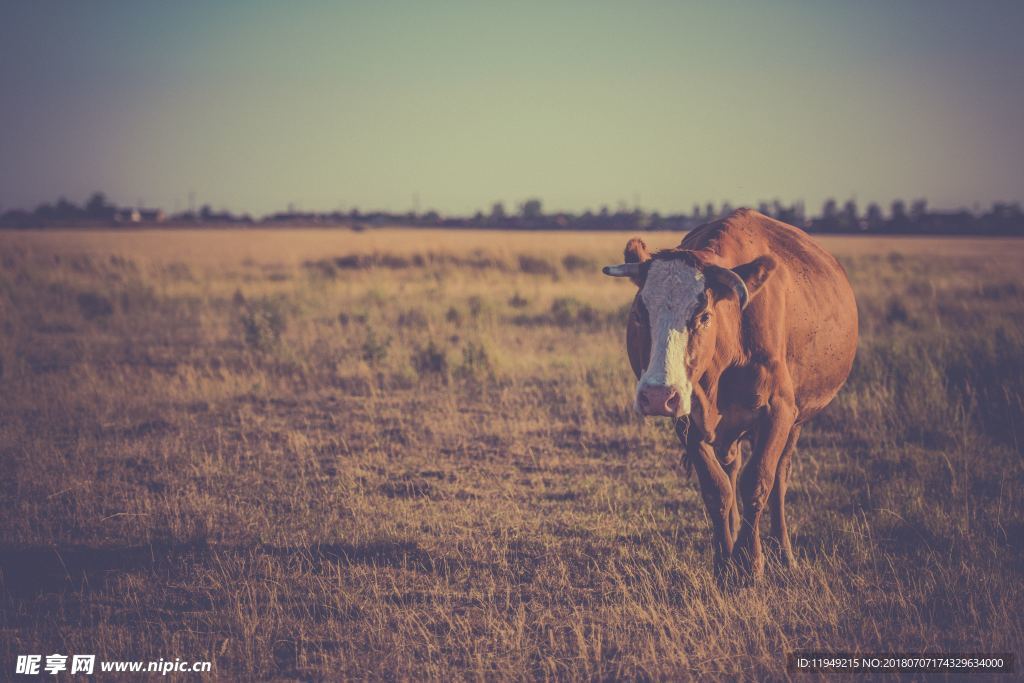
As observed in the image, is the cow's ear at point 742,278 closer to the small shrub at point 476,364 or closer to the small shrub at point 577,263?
the small shrub at point 476,364

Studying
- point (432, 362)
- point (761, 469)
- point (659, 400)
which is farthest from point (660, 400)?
point (432, 362)

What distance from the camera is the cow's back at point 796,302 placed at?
414 cm

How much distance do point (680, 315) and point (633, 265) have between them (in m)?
0.44

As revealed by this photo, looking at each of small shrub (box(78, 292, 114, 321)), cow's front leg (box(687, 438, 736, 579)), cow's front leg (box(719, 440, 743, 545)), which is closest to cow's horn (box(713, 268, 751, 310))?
cow's front leg (box(687, 438, 736, 579))

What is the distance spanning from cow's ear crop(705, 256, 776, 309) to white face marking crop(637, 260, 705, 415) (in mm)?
90

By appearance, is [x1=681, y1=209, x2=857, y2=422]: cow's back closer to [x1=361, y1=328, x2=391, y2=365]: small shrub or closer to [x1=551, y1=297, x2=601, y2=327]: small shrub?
[x1=361, y1=328, x2=391, y2=365]: small shrub

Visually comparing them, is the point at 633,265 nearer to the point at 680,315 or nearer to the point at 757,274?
the point at 680,315

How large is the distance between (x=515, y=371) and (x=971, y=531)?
20.0ft

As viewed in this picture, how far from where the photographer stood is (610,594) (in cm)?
432

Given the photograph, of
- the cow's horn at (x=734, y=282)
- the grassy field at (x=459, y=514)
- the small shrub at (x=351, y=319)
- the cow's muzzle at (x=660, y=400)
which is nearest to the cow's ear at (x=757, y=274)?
the cow's horn at (x=734, y=282)

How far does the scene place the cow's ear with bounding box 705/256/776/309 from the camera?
11.9ft

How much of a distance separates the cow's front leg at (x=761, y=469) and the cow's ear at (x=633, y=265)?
110 centimetres

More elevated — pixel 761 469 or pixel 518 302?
pixel 518 302

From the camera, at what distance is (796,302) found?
4520 mm
